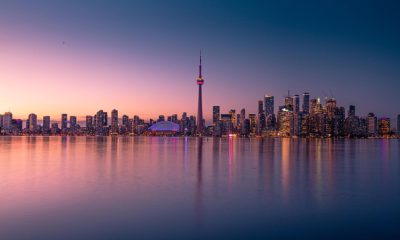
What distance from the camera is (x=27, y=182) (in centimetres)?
3086

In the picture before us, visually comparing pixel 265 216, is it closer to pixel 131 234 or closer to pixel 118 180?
pixel 131 234

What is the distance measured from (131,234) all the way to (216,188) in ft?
43.4

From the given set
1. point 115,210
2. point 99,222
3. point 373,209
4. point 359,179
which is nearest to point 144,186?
point 115,210

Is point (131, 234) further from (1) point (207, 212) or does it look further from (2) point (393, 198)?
(2) point (393, 198)

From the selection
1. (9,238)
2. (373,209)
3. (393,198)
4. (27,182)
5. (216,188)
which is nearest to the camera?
(9,238)

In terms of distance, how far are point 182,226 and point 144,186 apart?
40.2ft

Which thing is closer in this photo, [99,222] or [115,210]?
[99,222]

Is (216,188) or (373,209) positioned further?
(216,188)

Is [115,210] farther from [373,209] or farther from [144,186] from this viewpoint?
[373,209]

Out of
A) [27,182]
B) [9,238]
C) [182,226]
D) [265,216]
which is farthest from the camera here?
[27,182]

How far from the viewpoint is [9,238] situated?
14820 mm

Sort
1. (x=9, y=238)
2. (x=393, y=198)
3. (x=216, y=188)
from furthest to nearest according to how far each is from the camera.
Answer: (x=216, y=188), (x=393, y=198), (x=9, y=238)

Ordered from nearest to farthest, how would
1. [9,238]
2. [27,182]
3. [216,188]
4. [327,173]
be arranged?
1. [9,238]
2. [216,188]
3. [27,182]
4. [327,173]

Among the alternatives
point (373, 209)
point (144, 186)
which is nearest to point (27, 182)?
point (144, 186)
